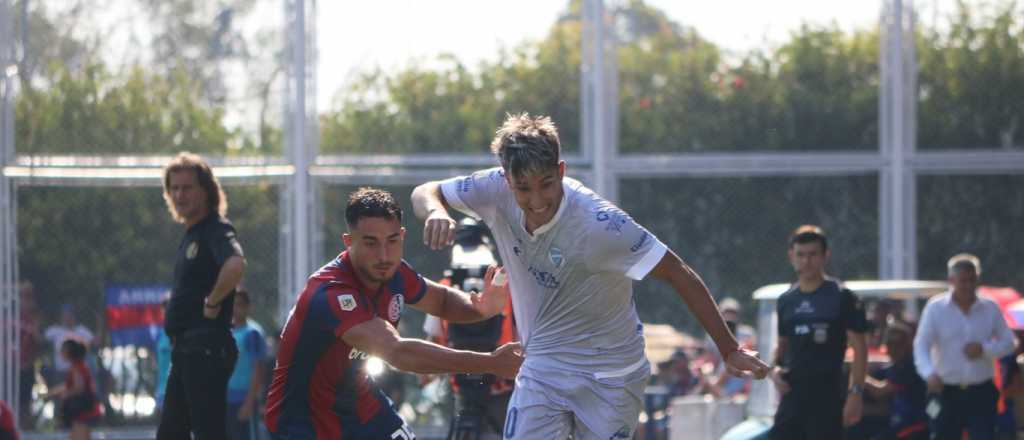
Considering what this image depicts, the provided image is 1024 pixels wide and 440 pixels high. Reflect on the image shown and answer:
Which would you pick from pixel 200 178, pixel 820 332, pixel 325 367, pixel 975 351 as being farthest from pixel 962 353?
pixel 325 367

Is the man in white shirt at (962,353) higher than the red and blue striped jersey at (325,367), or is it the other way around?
the red and blue striped jersey at (325,367)

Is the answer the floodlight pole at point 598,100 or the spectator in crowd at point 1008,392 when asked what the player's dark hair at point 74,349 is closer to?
the floodlight pole at point 598,100

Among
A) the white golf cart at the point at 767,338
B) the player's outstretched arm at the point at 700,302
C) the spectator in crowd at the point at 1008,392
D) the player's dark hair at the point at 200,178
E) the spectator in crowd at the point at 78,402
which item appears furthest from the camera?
the spectator in crowd at the point at 78,402

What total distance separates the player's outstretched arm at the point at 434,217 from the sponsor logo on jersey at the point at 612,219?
530mm

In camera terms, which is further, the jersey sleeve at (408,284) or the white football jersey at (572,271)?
the jersey sleeve at (408,284)

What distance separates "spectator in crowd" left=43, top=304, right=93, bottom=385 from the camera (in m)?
13.2

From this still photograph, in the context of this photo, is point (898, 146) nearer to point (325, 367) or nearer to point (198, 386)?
point (198, 386)

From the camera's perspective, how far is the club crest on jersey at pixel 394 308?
570cm

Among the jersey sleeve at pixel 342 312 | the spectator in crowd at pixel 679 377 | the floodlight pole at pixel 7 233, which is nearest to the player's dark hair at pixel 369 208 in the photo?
A: the jersey sleeve at pixel 342 312

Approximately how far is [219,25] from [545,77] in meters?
2.96

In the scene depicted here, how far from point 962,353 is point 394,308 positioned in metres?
5.97

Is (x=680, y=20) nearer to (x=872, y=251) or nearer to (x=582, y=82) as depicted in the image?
(x=582, y=82)

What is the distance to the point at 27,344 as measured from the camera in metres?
13.2

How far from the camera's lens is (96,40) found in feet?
44.7
